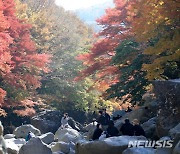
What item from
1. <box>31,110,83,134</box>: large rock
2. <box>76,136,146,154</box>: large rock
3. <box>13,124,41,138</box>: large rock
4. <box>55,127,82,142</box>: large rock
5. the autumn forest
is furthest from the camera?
<box>31,110,83,134</box>: large rock

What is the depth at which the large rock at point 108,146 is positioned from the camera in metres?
11.6

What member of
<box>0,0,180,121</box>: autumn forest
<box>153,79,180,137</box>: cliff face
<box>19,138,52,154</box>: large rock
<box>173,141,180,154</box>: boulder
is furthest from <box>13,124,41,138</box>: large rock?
<box>173,141,180,154</box>: boulder

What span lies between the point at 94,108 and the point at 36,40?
9.28 m

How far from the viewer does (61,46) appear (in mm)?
36906

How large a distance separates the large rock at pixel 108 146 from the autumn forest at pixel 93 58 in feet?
15.1

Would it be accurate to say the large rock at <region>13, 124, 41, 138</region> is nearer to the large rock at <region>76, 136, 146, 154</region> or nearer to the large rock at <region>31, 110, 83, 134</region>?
the large rock at <region>31, 110, 83, 134</region>

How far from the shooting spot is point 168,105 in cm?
1327

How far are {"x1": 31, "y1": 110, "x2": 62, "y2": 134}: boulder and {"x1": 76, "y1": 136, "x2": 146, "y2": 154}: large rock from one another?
14.8 metres

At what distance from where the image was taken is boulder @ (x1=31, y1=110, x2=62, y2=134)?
27.0m

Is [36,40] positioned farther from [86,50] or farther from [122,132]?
[122,132]

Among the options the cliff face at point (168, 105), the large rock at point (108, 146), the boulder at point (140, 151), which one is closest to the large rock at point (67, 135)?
the large rock at point (108, 146)

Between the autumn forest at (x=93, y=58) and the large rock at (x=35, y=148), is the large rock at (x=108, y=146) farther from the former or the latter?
the autumn forest at (x=93, y=58)

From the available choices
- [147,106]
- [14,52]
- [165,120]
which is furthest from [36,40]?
[165,120]

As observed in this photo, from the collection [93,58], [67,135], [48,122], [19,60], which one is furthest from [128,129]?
[48,122]
